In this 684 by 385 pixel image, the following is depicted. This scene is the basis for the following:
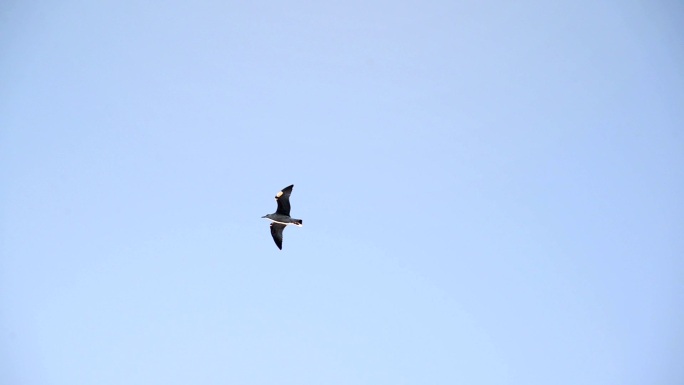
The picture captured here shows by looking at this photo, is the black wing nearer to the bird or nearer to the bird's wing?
the bird

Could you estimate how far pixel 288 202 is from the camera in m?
43.9

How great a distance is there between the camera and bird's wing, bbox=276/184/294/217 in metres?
43.5

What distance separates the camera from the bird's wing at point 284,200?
43.5 meters

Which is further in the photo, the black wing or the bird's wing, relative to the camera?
the black wing

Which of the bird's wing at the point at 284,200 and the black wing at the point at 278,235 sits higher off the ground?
the bird's wing at the point at 284,200

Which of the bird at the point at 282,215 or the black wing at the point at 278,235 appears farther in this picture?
the black wing at the point at 278,235

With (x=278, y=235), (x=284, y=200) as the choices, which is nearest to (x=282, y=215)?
(x=284, y=200)

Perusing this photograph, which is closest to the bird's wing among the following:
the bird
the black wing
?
the bird

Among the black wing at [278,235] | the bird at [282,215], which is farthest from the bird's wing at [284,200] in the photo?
the black wing at [278,235]

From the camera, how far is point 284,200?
43688 millimetres

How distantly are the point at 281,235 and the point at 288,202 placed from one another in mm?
3279

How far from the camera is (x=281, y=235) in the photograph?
1805 inches

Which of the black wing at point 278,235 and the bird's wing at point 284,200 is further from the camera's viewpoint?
the black wing at point 278,235

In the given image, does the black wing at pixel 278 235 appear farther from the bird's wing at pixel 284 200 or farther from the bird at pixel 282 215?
the bird's wing at pixel 284 200
